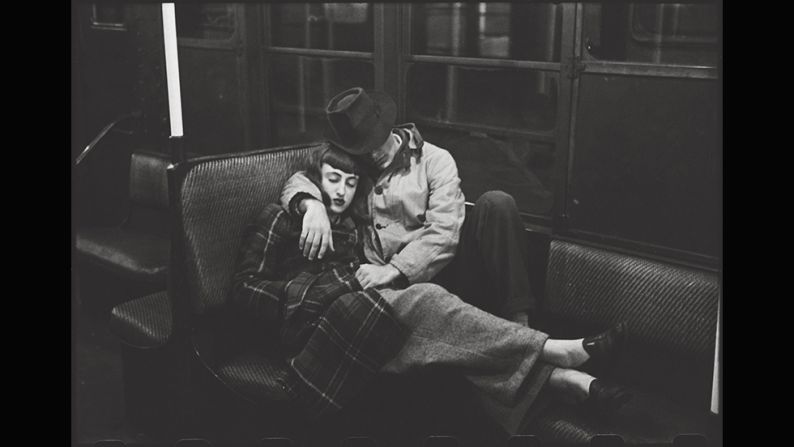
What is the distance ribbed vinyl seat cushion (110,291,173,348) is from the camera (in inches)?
114

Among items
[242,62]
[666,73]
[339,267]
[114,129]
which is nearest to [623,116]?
[666,73]

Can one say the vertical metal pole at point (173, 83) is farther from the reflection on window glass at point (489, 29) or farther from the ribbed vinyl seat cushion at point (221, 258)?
the reflection on window glass at point (489, 29)

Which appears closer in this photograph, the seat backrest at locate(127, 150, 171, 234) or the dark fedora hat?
the dark fedora hat

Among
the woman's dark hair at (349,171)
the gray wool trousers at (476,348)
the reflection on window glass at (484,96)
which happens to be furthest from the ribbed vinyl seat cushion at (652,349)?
the woman's dark hair at (349,171)

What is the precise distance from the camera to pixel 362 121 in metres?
2.84

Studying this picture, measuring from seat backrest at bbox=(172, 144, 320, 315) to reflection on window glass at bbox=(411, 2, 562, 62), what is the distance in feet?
1.69

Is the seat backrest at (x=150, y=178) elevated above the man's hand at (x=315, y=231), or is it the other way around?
the seat backrest at (x=150, y=178)

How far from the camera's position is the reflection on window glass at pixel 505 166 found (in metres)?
2.77

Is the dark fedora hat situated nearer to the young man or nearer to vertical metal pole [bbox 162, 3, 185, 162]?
the young man

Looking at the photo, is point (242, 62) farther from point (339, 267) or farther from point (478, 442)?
point (478, 442)

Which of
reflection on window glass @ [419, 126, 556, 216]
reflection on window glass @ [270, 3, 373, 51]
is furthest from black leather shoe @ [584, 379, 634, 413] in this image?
reflection on window glass @ [270, 3, 373, 51]

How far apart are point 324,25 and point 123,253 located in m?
1.00

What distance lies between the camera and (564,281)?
2.78m

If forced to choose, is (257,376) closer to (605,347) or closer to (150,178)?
(150,178)
